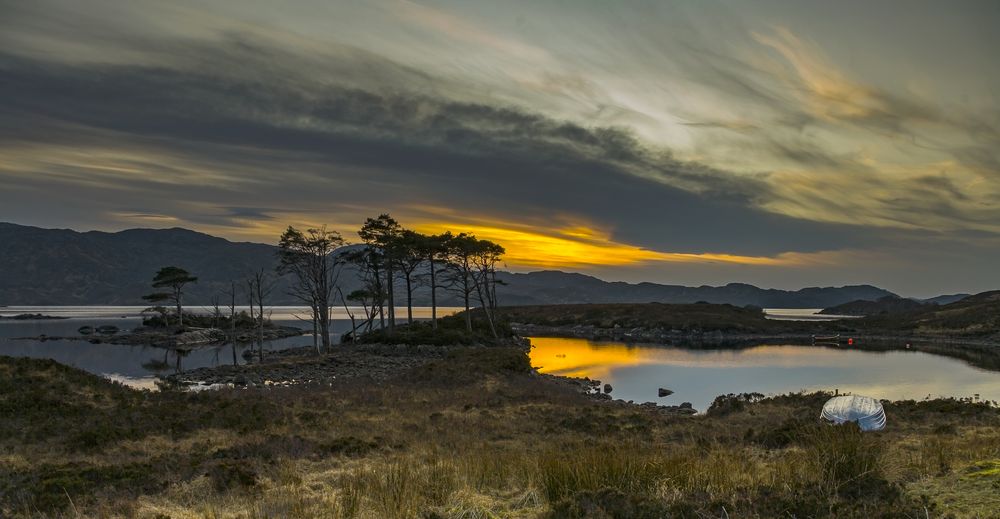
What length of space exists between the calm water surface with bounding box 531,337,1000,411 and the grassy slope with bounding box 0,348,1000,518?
10.7m

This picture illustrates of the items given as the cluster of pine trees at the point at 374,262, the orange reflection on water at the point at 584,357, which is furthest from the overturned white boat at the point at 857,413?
the cluster of pine trees at the point at 374,262

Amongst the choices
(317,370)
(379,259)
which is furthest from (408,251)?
(317,370)

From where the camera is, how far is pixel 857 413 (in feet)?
51.4

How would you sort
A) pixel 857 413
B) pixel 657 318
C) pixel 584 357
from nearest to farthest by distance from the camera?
pixel 857 413 → pixel 584 357 → pixel 657 318

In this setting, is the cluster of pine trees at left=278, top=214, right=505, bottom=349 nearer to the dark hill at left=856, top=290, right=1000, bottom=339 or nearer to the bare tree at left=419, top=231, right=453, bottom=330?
the bare tree at left=419, top=231, right=453, bottom=330

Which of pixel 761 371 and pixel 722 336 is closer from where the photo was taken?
pixel 761 371

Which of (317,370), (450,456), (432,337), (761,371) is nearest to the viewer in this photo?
(450,456)

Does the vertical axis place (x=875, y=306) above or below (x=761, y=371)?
below

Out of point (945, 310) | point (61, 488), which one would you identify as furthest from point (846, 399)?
point (945, 310)

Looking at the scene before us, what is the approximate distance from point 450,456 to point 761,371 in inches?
1550

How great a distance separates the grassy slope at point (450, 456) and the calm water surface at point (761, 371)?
1074 centimetres

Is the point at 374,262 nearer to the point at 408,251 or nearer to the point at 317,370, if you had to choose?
the point at 408,251

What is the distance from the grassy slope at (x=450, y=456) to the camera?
24.8 feet

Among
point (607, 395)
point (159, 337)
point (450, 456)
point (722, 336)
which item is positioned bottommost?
point (722, 336)
